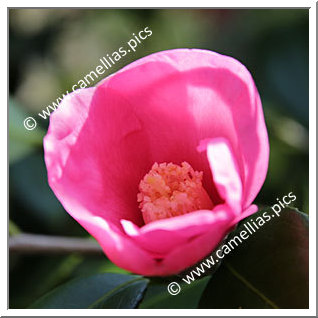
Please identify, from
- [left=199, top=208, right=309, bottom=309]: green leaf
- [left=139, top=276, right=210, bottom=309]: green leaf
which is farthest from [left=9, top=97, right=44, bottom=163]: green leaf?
[left=199, top=208, right=309, bottom=309]: green leaf

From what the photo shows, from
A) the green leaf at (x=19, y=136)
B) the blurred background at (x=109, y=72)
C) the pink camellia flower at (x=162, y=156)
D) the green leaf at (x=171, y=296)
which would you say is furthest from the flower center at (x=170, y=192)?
the green leaf at (x=19, y=136)

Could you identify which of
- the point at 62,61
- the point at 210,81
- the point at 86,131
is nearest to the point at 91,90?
the point at 86,131

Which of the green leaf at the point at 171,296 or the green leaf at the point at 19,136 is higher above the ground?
the green leaf at the point at 19,136

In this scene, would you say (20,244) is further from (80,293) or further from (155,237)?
(155,237)

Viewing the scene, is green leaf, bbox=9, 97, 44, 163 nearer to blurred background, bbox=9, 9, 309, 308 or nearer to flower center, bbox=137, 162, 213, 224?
blurred background, bbox=9, 9, 309, 308

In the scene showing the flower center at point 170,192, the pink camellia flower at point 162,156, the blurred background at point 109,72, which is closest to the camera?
the pink camellia flower at point 162,156
